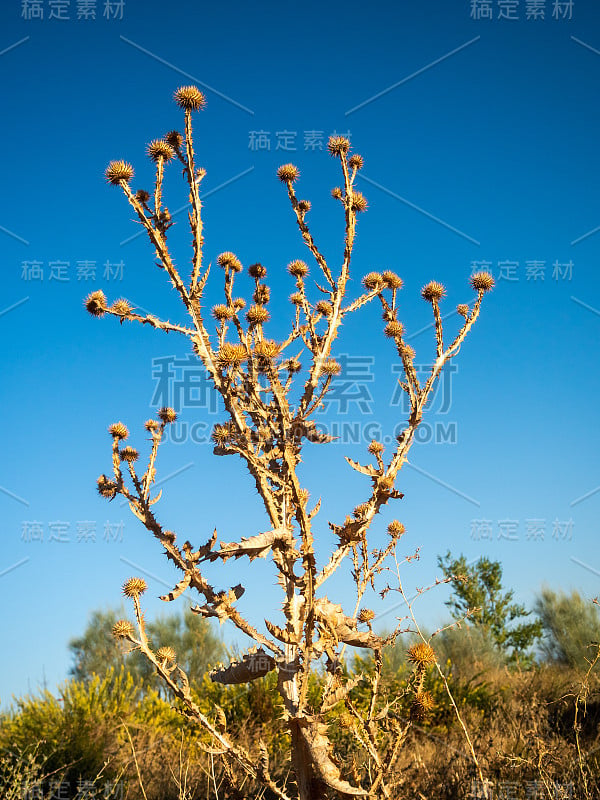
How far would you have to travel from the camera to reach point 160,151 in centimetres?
445

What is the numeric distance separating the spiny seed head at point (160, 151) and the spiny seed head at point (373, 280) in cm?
174

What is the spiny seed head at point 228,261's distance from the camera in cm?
506

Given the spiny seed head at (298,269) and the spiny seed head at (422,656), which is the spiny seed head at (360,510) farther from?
the spiny seed head at (298,269)

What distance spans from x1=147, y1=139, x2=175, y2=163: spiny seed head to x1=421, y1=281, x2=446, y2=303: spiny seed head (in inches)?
81.9

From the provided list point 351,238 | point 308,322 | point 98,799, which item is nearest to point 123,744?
point 98,799

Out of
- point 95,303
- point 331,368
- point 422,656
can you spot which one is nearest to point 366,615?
point 422,656

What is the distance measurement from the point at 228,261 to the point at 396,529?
2351 millimetres

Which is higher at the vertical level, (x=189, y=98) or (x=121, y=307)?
(x=189, y=98)

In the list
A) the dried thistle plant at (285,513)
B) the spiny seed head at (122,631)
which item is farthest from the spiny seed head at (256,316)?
the spiny seed head at (122,631)

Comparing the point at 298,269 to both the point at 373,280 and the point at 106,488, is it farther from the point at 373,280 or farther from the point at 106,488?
the point at 106,488

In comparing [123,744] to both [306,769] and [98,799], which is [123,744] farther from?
[306,769]

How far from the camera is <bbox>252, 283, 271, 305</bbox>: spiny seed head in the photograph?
5.16 m

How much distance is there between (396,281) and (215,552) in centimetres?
259

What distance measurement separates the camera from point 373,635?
409 centimetres
